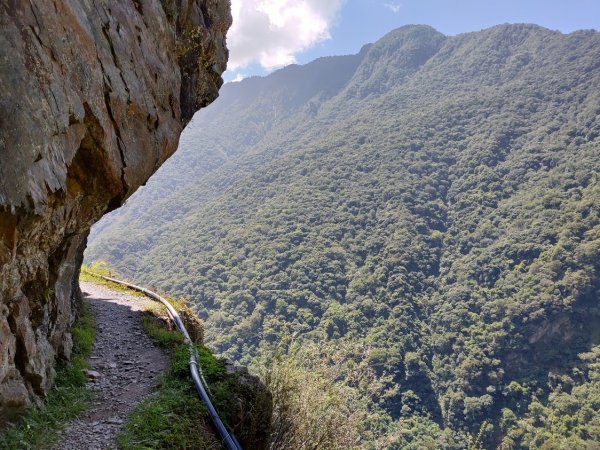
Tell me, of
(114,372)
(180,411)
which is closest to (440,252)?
(114,372)

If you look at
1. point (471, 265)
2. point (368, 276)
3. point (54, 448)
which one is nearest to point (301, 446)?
point (54, 448)

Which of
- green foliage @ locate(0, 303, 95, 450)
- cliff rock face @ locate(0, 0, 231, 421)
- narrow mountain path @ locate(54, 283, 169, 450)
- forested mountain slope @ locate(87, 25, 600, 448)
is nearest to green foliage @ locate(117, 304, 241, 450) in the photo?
narrow mountain path @ locate(54, 283, 169, 450)

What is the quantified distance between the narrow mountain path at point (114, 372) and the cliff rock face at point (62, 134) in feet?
2.35

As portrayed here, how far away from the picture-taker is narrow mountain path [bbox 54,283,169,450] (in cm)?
519

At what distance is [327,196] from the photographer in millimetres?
116188

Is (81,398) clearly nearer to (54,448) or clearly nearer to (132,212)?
(54,448)

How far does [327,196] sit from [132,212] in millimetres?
105853

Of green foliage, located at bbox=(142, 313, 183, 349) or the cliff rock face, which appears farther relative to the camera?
green foliage, located at bbox=(142, 313, 183, 349)

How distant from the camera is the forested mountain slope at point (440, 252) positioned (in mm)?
59062

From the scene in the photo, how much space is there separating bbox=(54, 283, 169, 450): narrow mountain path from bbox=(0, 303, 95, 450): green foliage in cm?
14

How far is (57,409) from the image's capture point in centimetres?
541

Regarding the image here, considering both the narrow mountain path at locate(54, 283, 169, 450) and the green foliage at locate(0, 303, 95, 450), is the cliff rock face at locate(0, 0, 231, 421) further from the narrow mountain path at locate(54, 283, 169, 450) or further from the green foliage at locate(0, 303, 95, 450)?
the narrow mountain path at locate(54, 283, 169, 450)

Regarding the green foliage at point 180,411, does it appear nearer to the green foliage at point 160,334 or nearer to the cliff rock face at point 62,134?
the green foliage at point 160,334

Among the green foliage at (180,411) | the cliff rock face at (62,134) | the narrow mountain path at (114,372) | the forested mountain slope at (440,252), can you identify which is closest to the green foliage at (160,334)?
the narrow mountain path at (114,372)
